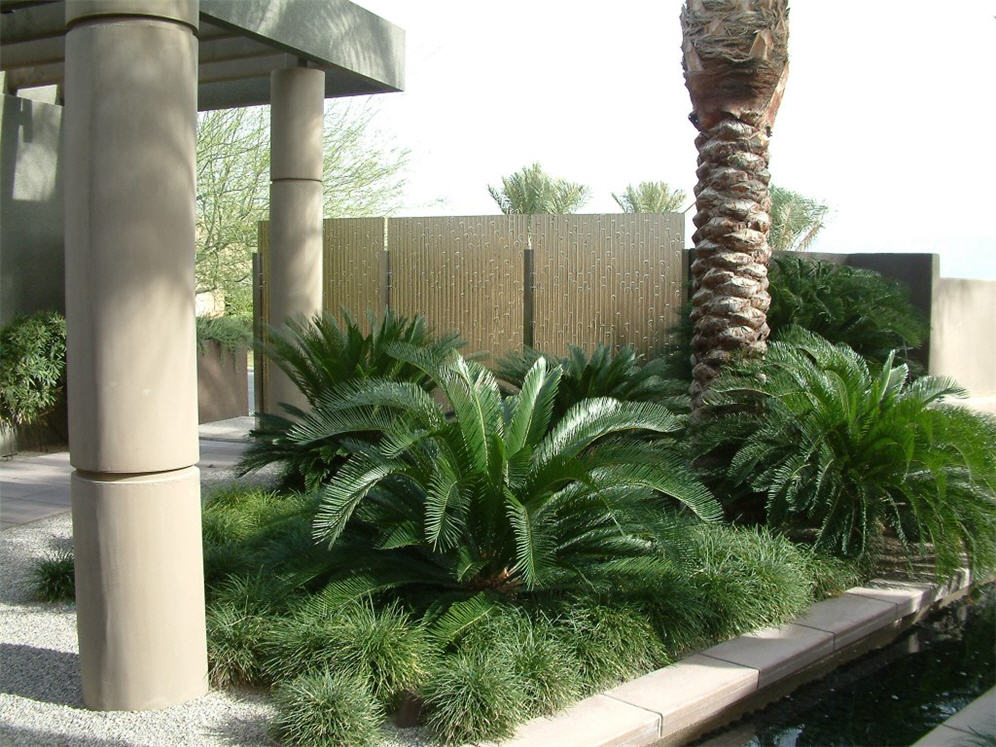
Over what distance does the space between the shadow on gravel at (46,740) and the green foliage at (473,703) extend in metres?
1.16

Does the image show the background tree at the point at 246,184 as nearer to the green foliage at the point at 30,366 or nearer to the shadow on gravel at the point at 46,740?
the green foliage at the point at 30,366

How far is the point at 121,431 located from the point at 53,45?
7.60 meters

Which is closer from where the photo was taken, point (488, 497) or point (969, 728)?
point (969, 728)

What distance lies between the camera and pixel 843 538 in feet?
18.8

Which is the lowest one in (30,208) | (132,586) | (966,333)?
(132,586)

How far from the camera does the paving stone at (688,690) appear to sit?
4.02m

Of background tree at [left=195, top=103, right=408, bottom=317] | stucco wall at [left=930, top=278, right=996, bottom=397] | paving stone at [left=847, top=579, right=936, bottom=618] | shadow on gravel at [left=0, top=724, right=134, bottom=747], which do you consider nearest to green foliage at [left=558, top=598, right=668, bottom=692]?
paving stone at [left=847, top=579, right=936, bottom=618]

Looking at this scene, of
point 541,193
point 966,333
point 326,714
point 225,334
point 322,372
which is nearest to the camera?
point 326,714

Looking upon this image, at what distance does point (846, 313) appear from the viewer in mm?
8852

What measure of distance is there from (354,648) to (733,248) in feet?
13.8

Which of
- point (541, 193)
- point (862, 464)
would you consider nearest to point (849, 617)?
point (862, 464)

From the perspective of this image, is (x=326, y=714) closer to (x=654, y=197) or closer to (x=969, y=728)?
(x=969, y=728)

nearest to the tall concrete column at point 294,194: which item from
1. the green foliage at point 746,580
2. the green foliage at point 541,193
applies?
the green foliage at point 746,580

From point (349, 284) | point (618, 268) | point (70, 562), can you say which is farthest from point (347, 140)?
point (70, 562)
